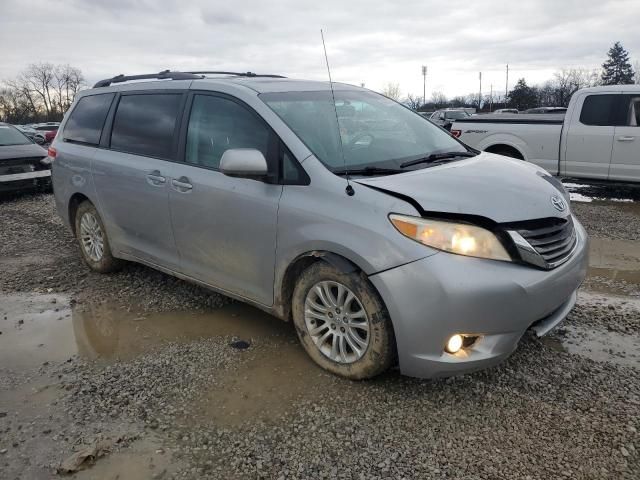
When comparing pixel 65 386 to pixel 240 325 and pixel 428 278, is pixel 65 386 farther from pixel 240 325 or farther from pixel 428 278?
pixel 428 278

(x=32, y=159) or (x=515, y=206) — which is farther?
(x=32, y=159)

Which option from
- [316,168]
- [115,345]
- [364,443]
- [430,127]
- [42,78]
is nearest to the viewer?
[364,443]

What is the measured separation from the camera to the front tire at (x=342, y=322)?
3.04 meters

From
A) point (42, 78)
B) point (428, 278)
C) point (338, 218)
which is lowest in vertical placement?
point (428, 278)

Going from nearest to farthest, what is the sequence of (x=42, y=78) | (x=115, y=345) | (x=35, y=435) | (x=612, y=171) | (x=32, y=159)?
(x=35, y=435) < (x=115, y=345) < (x=612, y=171) < (x=32, y=159) < (x=42, y=78)

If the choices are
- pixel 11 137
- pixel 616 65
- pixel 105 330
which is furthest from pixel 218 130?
pixel 616 65

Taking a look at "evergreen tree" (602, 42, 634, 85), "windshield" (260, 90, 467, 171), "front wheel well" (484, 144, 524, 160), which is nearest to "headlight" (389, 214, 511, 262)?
"windshield" (260, 90, 467, 171)

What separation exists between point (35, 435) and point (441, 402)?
2.23m

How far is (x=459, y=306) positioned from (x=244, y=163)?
1555 mm

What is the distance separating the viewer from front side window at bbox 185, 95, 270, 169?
3688 mm

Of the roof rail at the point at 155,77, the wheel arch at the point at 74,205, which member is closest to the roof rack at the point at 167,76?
the roof rail at the point at 155,77

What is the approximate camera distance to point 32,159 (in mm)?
10695

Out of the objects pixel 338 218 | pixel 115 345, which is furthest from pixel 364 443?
pixel 115 345

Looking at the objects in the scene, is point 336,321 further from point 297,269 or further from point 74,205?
point 74,205
